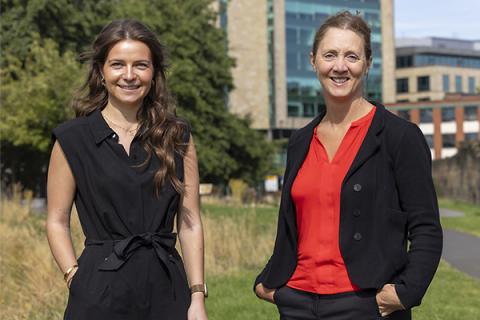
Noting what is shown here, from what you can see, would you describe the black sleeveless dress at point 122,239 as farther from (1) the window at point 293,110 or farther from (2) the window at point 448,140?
(2) the window at point 448,140

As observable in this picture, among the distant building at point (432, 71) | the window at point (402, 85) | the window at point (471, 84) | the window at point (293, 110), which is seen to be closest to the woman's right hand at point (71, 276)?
the window at point (293, 110)

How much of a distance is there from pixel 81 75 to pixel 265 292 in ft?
73.1

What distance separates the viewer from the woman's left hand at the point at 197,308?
3.43m

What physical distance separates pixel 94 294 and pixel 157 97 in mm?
857

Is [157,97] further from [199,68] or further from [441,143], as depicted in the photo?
[441,143]

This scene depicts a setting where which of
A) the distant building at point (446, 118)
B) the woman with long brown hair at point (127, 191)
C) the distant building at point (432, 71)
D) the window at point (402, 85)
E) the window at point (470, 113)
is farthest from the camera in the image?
the window at point (402, 85)

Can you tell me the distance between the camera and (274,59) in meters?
75.1

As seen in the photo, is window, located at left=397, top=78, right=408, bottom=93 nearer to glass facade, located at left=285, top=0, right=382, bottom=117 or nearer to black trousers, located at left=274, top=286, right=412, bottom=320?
glass facade, located at left=285, top=0, right=382, bottom=117

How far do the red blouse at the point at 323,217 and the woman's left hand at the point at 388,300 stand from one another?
0.34 feet

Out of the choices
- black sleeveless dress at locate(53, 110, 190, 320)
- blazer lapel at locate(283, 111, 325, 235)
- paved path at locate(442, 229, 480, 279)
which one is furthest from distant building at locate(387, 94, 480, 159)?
black sleeveless dress at locate(53, 110, 190, 320)

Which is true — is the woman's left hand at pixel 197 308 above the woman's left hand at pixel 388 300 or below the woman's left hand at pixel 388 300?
below

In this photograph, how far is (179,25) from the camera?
40.2 m

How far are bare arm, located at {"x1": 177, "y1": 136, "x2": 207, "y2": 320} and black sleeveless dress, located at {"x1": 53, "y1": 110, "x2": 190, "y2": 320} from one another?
90 mm

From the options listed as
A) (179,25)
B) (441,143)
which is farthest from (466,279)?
(441,143)
